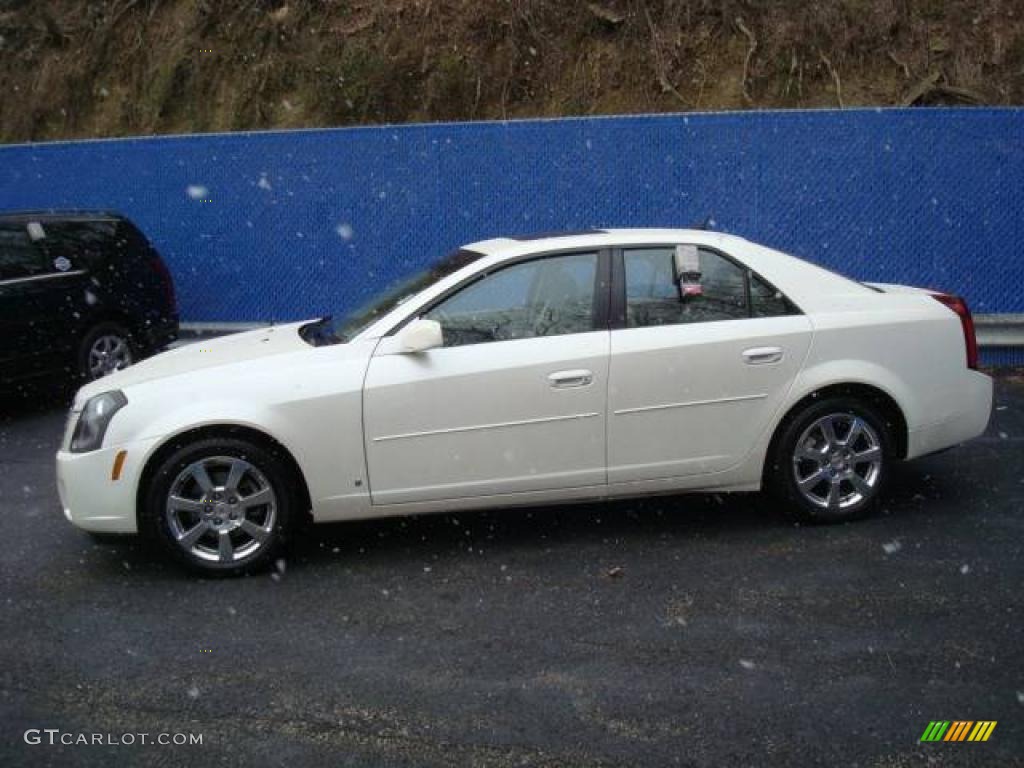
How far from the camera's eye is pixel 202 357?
5.51 metres

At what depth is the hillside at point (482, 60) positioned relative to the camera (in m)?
12.3

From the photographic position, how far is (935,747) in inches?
138

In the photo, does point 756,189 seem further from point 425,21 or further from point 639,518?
point 425,21

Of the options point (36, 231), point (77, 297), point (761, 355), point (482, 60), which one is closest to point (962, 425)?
point (761, 355)

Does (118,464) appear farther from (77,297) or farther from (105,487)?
(77,297)

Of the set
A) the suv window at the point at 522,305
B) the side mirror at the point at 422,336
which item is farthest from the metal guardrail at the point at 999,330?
the side mirror at the point at 422,336

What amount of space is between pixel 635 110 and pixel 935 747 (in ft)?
34.0

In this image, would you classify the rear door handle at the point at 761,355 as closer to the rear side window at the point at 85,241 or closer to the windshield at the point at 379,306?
the windshield at the point at 379,306

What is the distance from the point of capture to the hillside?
12289 mm

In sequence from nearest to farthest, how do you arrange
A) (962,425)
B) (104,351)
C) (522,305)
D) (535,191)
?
1. (522,305)
2. (962,425)
3. (104,351)
4. (535,191)

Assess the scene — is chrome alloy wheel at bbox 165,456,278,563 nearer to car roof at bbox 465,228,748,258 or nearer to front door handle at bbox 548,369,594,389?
front door handle at bbox 548,369,594,389

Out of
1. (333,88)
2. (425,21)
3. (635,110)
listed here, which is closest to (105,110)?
(333,88)

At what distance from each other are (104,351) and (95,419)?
4.62 meters

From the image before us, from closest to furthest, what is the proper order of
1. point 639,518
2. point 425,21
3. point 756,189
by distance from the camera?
point 639,518 < point 756,189 < point 425,21
